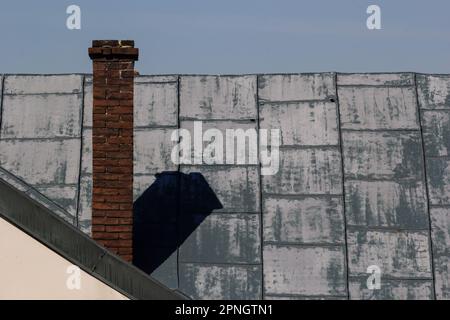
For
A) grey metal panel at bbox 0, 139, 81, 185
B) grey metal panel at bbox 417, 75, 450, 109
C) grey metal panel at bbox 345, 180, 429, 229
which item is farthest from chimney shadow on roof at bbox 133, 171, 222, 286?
grey metal panel at bbox 417, 75, 450, 109

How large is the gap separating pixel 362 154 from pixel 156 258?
313 cm

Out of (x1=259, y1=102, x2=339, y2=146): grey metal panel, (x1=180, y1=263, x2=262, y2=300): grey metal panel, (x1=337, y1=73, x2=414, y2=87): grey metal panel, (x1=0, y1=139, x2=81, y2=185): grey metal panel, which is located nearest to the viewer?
(x1=180, y1=263, x2=262, y2=300): grey metal panel

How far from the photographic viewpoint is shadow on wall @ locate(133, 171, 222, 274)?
10867 mm

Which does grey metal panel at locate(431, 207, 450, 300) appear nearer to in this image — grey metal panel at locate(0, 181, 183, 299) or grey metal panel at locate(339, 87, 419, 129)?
grey metal panel at locate(339, 87, 419, 129)

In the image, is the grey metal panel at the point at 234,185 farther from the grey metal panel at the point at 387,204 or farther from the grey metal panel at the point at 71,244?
the grey metal panel at the point at 71,244

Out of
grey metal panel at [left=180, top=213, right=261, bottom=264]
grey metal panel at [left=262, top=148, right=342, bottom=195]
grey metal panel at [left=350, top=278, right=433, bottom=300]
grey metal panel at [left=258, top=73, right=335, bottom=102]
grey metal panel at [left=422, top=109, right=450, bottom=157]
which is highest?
grey metal panel at [left=258, top=73, right=335, bottom=102]

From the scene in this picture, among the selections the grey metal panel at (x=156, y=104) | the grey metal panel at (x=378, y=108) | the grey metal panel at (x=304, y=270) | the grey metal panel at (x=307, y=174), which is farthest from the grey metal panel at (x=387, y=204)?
the grey metal panel at (x=156, y=104)

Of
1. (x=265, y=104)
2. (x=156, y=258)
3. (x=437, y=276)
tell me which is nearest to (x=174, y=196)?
(x=156, y=258)

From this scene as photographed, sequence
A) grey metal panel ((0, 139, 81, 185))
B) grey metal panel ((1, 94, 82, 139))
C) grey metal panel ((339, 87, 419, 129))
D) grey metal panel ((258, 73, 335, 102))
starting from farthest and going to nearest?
grey metal panel ((258, 73, 335, 102)) → grey metal panel ((1, 94, 82, 139)) → grey metal panel ((339, 87, 419, 129)) → grey metal panel ((0, 139, 81, 185))

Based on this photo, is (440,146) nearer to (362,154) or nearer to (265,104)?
(362,154)

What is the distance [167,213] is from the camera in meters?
11.3

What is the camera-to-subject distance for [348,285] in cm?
1069

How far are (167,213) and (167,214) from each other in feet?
0.06
